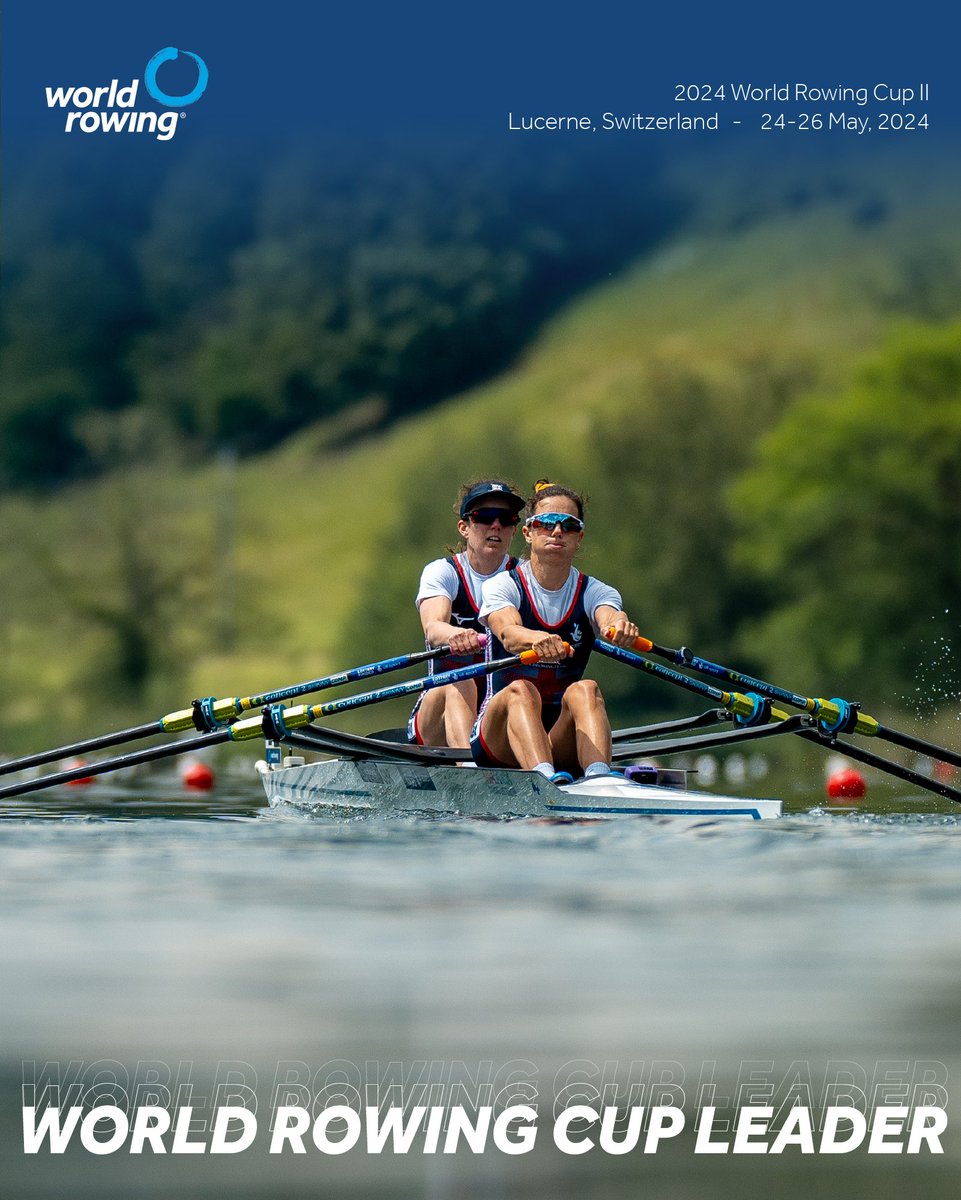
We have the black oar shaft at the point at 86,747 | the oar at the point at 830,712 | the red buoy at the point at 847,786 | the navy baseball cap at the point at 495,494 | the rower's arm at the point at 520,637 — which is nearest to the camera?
the rower's arm at the point at 520,637

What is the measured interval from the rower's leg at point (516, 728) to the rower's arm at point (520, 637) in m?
0.22

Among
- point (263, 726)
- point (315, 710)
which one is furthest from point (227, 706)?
point (315, 710)

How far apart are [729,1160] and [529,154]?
66.3 m

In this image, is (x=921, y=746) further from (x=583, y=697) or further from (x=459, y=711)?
(x=459, y=711)

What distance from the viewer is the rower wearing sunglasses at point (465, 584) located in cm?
977

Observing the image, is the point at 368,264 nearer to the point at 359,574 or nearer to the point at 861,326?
the point at 359,574

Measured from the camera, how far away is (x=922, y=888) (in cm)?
667

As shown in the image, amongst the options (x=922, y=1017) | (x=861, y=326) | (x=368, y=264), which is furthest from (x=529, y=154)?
(x=922, y=1017)

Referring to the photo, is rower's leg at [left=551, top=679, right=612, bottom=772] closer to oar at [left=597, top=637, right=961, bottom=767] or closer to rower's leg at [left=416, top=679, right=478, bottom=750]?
oar at [left=597, top=637, right=961, bottom=767]

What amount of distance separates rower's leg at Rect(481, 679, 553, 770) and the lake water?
0.49m

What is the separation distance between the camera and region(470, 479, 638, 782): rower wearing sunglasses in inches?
337

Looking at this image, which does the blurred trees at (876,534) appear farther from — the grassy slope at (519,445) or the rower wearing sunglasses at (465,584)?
the rower wearing sunglasses at (465,584)

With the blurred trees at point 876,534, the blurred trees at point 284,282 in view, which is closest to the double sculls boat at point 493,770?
the blurred trees at point 876,534

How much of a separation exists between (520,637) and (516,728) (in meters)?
0.44
